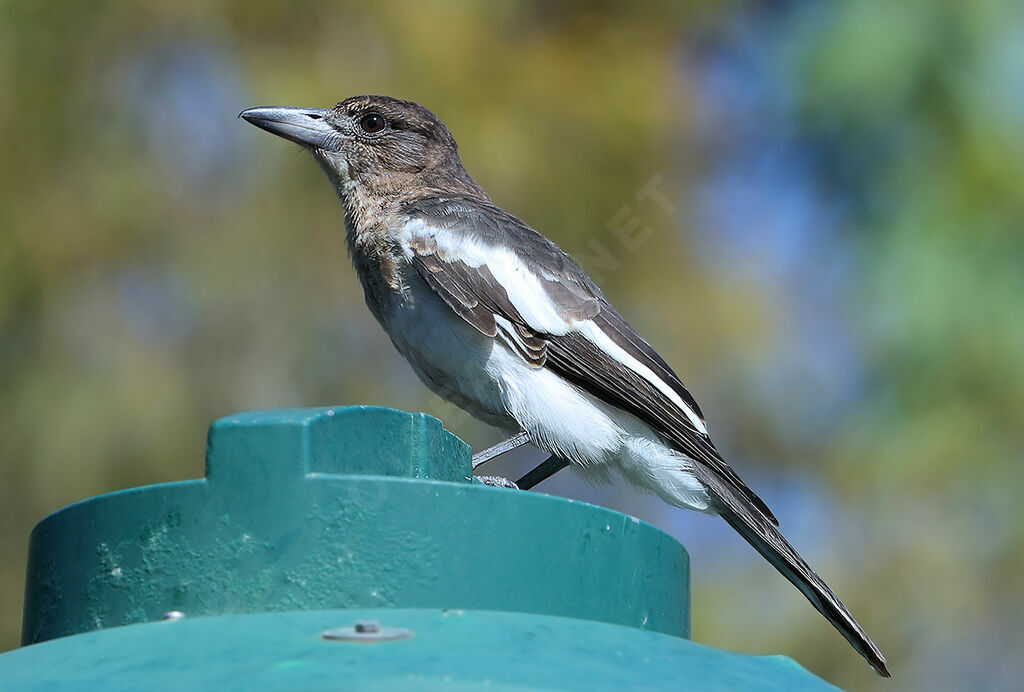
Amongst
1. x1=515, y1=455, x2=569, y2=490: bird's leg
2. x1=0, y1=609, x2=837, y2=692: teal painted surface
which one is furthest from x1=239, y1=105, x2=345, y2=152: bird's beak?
x1=0, y1=609, x2=837, y2=692: teal painted surface

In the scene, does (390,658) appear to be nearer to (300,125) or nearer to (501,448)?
(501,448)

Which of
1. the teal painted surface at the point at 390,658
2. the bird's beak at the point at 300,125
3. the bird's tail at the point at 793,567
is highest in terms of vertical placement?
the bird's beak at the point at 300,125

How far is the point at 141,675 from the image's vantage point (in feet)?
6.43

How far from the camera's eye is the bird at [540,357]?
5.17 metres

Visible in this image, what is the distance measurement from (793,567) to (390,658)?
3.32 m

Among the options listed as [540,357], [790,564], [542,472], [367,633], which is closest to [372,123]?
[540,357]

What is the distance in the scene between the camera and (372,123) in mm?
6340

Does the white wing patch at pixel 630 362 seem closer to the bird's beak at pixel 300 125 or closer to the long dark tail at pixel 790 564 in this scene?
the long dark tail at pixel 790 564

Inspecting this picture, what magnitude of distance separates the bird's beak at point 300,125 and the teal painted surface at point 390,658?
13.1 feet

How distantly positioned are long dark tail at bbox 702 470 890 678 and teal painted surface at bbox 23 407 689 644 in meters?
2.31

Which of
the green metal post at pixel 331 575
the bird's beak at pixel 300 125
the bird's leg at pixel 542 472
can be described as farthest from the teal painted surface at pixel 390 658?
the bird's beak at pixel 300 125

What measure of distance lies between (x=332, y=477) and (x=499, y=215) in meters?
3.43

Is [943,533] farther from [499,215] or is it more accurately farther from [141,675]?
[141,675]

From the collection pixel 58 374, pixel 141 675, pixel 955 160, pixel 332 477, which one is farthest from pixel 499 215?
pixel 141 675
